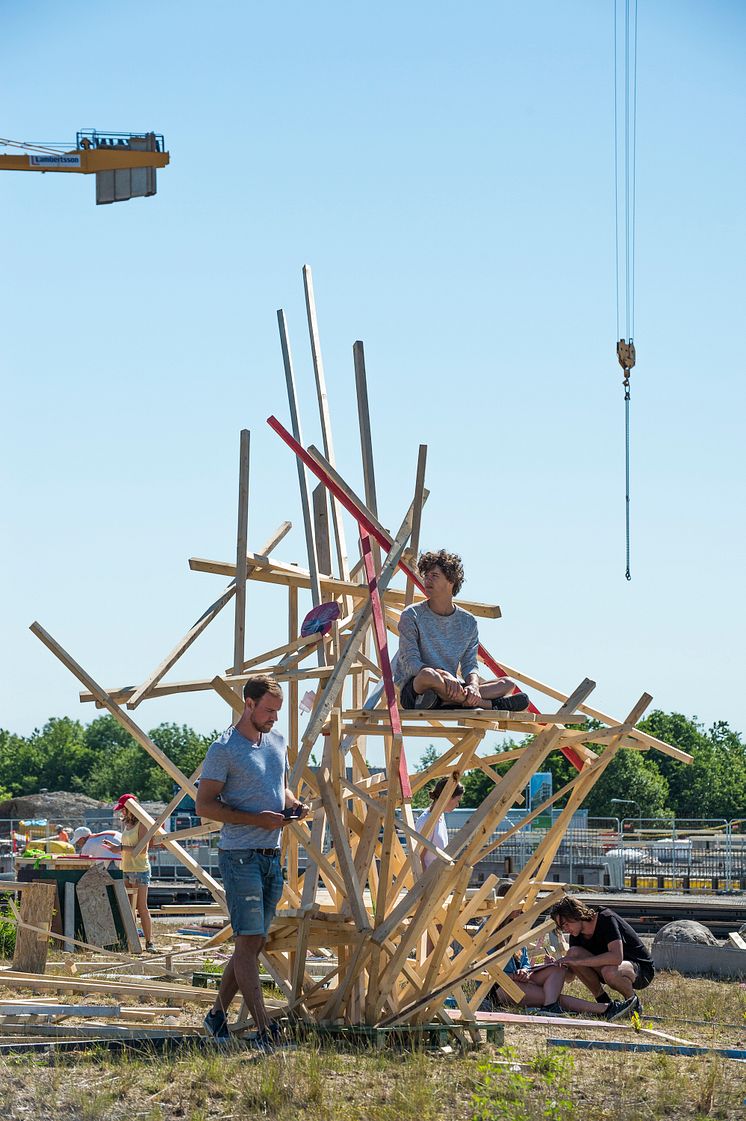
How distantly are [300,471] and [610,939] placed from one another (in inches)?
156

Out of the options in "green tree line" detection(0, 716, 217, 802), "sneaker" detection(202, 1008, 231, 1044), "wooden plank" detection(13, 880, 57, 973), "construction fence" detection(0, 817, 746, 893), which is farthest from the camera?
"green tree line" detection(0, 716, 217, 802)

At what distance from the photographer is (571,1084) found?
7008 millimetres

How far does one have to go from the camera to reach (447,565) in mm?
8266

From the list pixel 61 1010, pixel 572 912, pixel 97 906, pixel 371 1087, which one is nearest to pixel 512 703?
pixel 371 1087

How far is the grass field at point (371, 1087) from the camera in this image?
244 inches

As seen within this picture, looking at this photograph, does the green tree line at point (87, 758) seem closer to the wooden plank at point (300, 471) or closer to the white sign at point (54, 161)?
the white sign at point (54, 161)

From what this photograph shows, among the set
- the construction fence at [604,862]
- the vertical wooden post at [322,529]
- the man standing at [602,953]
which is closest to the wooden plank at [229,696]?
the vertical wooden post at [322,529]

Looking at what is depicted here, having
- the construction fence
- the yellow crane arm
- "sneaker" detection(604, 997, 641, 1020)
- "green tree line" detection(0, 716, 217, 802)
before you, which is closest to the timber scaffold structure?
"sneaker" detection(604, 997, 641, 1020)

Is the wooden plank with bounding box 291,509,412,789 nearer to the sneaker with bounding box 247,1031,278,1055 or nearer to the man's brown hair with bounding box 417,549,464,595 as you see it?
the man's brown hair with bounding box 417,549,464,595

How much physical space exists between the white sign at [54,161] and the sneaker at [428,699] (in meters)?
52.4

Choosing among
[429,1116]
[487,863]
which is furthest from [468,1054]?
[487,863]

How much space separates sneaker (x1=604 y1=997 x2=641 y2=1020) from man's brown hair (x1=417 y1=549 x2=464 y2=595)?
346 centimetres

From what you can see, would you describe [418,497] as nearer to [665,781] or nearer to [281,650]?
[281,650]

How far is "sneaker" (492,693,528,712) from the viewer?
314 inches
